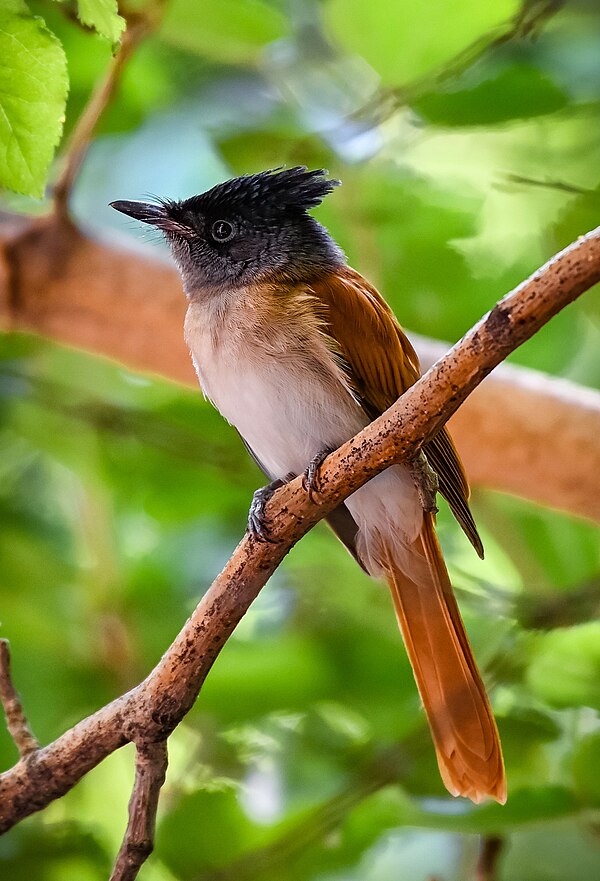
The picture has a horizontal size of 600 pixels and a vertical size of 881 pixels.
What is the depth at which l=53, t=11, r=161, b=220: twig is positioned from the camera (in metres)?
1.51

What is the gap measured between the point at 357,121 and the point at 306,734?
1125 mm

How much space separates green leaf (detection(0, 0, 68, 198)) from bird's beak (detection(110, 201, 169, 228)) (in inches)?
22.6

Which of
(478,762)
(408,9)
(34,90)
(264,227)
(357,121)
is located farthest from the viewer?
(357,121)

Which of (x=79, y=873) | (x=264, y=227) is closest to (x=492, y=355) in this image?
(x=264, y=227)

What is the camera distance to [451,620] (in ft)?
4.46

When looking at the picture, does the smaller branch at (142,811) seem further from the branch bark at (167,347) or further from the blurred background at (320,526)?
the branch bark at (167,347)

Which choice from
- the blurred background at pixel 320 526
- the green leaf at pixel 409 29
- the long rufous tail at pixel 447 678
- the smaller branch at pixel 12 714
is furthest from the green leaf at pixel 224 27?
the smaller branch at pixel 12 714

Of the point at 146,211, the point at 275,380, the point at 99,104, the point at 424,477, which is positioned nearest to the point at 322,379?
the point at 275,380

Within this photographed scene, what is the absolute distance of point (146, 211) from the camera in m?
1.48

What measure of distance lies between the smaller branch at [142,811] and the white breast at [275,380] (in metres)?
0.48

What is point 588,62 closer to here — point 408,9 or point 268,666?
point 408,9

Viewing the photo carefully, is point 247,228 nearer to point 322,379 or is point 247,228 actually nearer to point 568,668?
point 322,379

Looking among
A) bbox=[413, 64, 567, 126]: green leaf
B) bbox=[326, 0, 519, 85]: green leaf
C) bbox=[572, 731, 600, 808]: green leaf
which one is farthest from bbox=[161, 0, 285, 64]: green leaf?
bbox=[572, 731, 600, 808]: green leaf

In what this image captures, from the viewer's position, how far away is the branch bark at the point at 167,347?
1548 mm
